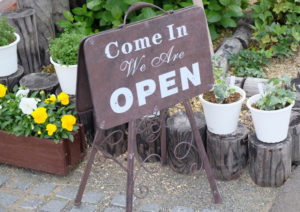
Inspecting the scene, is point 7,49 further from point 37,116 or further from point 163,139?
point 163,139

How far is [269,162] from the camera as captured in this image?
352cm

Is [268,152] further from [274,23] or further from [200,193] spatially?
[274,23]

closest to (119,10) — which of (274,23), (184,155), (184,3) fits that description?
(184,3)

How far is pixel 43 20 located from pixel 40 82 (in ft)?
3.47

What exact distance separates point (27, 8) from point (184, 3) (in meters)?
1.57

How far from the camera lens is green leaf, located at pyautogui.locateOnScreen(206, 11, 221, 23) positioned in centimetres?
516

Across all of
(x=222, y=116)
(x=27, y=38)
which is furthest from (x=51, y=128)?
(x=27, y=38)

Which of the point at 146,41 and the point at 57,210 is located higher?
the point at 146,41

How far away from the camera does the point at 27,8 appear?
16.1 feet

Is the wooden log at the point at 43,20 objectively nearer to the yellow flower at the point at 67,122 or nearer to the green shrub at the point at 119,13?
the green shrub at the point at 119,13

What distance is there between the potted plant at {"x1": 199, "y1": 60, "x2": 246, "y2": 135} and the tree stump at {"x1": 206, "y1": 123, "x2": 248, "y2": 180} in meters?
0.05

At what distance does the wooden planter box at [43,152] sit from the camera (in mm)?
3719

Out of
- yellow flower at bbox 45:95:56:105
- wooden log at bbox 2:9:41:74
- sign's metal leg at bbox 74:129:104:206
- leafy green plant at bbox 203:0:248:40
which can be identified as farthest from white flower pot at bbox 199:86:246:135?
wooden log at bbox 2:9:41:74

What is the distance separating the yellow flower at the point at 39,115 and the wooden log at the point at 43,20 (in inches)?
66.4
